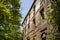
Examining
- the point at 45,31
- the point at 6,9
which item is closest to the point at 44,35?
the point at 45,31

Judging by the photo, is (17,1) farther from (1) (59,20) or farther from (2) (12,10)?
(1) (59,20)

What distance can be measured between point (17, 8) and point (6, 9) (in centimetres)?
411

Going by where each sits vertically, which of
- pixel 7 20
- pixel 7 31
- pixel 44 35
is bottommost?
pixel 44 35

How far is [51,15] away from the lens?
1304 cm

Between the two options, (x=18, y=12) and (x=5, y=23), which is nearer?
(x=5, y=23)

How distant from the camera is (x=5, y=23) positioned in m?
14.3

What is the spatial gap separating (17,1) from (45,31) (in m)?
3.47

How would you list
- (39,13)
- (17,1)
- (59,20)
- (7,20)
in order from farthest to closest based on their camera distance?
1. (39,13)
2. (17,1)
3. (7,20)
4. (59,20)

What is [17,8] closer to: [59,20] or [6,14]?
[6,14]

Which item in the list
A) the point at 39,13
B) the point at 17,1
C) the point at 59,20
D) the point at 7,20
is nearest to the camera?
the point at 59,20

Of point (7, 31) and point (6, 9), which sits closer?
point (6, 9)

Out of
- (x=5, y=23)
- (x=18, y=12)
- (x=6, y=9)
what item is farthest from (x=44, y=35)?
(x=6, y=9)

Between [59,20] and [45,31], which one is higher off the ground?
[59,20]

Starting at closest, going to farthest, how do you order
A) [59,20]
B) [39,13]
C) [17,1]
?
[59,20] < [17,1] < [39,13]
